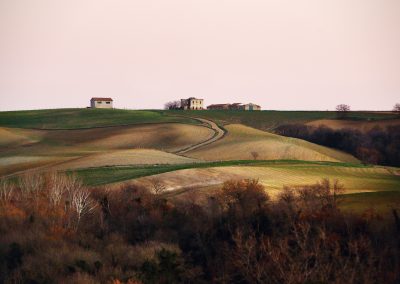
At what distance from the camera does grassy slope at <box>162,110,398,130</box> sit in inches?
6969

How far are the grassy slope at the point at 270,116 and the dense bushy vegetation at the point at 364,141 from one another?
1818 cm

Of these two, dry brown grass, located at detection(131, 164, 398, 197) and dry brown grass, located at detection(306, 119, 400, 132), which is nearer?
dry brown grass, located at detection(131, 164, 398, 197)

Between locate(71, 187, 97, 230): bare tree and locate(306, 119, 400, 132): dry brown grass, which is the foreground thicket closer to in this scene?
locate(71, 187, 97, 230): bare tree

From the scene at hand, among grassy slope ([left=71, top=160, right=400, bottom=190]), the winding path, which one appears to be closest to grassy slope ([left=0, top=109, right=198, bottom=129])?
the winding path

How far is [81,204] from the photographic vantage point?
6575cm

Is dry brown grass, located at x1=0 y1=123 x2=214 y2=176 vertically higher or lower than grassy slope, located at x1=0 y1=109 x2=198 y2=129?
lower

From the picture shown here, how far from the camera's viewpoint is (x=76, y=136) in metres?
146

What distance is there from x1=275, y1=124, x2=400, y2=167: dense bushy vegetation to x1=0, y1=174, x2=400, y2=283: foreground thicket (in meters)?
61.8

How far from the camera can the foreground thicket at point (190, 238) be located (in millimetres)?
41969

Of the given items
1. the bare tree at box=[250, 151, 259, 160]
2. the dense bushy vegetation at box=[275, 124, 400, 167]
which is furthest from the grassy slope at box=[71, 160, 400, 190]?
the dense bushy vegetation at box=[275, 124, 400, 167]

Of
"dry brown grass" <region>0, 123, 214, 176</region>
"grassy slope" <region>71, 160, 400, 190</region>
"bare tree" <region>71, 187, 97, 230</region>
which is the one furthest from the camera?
"dry brown grass" <region>0, 123, 214, 176</region>

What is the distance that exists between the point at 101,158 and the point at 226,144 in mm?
33650

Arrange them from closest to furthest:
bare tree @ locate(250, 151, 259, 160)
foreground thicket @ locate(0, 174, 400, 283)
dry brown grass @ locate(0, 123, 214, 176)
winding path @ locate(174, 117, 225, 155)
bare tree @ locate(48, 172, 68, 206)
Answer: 1. foreground thicket @ locate(0, 174, 400, 283)
2. bare tree @ locate(48, 172, 68, 206)
3. dry brown grass @ locate(0, 123, 214, 176)
4. bare tree @ locate(250, 151, 259, 160)
5. winding path @ locate(174, 117, 225, 155)

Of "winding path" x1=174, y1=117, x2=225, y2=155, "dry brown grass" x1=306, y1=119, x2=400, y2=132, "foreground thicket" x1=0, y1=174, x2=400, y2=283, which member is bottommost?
"foreground thicket" x1=0, y1=174, x2=400, y2=283
